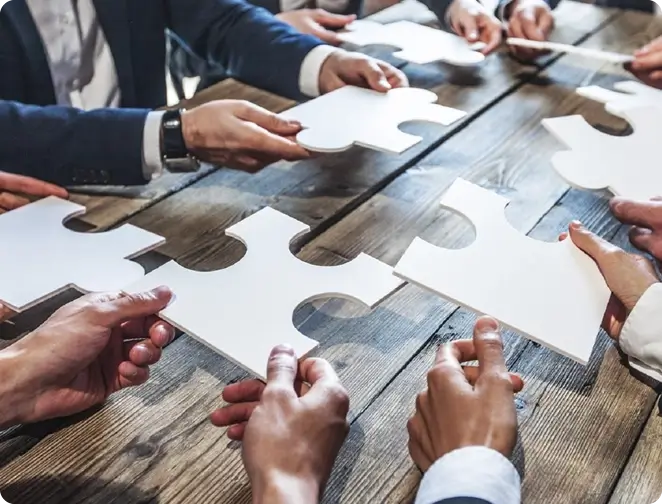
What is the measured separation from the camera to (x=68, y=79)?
1392mm

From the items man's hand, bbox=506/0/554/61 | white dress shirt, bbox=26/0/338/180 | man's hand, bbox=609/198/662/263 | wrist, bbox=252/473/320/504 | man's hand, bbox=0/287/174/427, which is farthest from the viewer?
man's hand, bbox=506/0/554/61

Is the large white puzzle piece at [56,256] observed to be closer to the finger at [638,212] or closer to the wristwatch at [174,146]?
the wristwatch at [174,146]

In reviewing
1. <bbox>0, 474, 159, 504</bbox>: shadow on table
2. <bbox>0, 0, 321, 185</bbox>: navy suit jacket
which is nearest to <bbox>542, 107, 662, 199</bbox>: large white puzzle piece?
<bbox>0, 0, 321, 185</bbox>: navy suit jacket

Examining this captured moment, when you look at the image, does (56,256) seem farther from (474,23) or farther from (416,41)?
(474,23)

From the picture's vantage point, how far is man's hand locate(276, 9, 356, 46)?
1555mm

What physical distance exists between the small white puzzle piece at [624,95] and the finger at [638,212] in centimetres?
36

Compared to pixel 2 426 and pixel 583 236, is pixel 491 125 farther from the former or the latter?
pixel 2 426

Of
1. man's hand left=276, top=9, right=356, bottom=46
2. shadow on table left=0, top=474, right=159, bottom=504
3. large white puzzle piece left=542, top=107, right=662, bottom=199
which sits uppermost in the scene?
man's hand left=276, top=9, right=356, bottom=46

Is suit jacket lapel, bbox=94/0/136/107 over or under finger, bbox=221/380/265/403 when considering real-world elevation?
over

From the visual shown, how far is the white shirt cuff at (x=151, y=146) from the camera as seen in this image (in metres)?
1.08

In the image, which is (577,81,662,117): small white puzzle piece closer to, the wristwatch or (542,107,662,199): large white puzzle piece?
(542,107,662,199): large white puzzle piece

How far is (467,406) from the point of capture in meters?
0.64

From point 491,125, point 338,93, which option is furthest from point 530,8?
point 338,93

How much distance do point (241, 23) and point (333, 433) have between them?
3.39 ft
